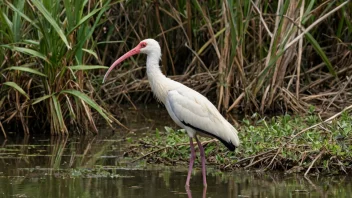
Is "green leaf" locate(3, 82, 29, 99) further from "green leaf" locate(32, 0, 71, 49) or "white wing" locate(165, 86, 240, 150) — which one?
"white wing" locate(165, 86, 240, 150)

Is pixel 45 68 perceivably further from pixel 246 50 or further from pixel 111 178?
pixel 246 50

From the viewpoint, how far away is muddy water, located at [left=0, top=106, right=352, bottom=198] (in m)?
7.73

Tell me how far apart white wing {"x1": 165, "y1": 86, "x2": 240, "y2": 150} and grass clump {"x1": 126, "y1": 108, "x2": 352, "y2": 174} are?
42cm

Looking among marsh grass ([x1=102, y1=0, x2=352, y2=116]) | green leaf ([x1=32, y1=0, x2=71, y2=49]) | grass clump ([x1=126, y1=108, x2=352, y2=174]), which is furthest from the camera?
marsh grass ([x1=102, y1=0, x2=352, y2=116])

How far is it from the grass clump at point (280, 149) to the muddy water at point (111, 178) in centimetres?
16

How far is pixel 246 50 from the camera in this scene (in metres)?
13.6

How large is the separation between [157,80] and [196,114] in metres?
0.56

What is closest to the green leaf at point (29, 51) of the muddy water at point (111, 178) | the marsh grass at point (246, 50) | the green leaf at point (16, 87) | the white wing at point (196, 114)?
the green leaf at point (16, 87)

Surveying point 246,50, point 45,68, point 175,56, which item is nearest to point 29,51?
point 45,68

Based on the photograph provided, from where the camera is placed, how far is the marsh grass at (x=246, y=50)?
12.3 metres

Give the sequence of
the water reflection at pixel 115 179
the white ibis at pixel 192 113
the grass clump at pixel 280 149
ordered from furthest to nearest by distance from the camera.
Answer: the white ibis at pixel 192 113, the grass clump at pixel 280 149, the water reflection at pixel 115 179

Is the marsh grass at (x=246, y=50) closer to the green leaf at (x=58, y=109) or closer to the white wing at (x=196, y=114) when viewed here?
the green leaf at (x=58, y=109)

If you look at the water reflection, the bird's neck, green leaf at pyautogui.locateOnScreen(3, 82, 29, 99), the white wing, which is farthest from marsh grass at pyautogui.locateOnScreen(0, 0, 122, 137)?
the white wing

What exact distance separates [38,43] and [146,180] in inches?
118
